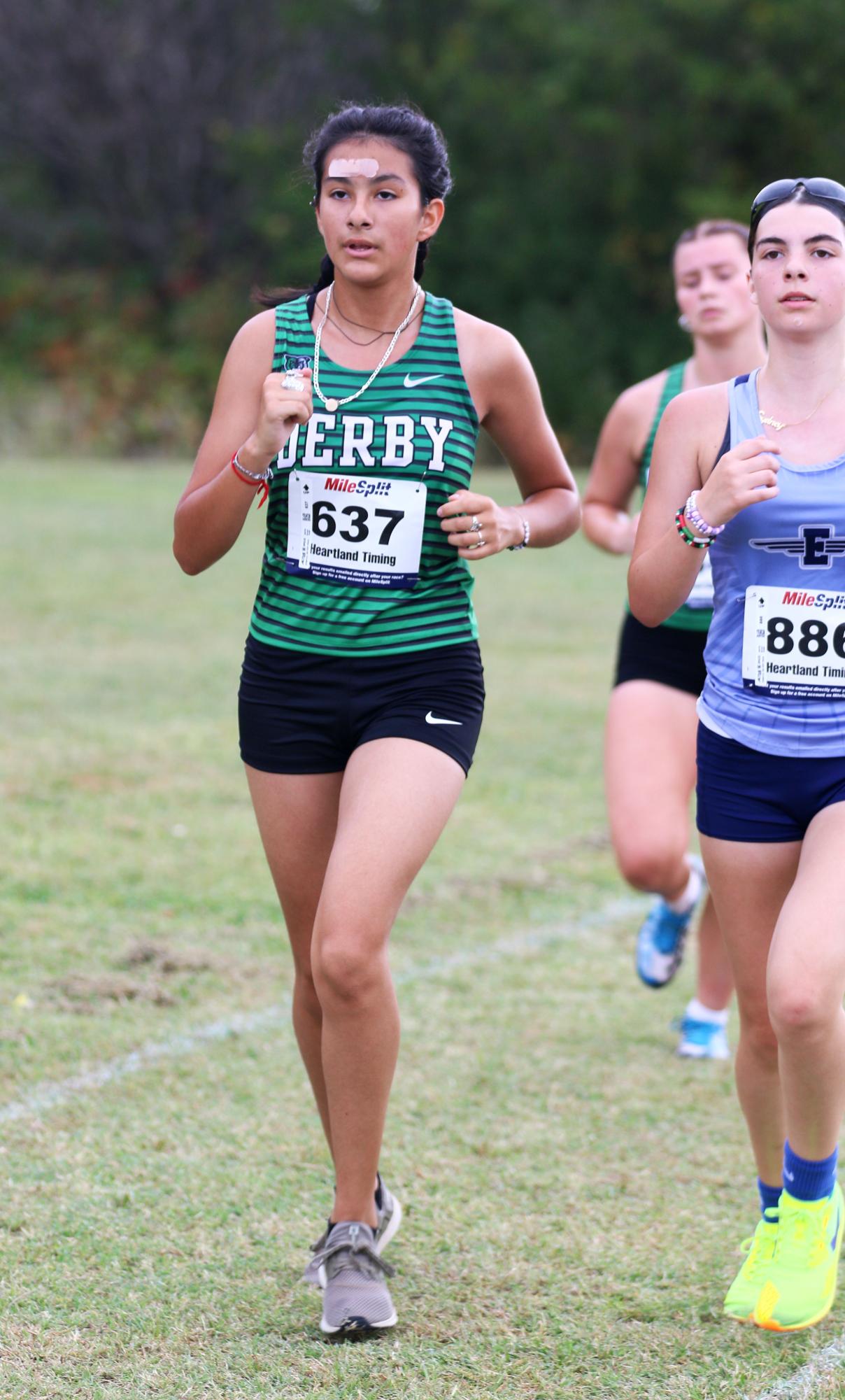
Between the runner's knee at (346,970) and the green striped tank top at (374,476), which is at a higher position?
the green striped tank top at (374,476)

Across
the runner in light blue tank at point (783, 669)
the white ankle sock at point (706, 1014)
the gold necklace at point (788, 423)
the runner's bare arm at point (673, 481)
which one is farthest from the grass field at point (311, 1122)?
the gold necklace at point (788, 423)

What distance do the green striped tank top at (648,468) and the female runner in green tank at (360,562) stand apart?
1354 mm

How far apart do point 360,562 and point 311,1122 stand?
5.99 ft

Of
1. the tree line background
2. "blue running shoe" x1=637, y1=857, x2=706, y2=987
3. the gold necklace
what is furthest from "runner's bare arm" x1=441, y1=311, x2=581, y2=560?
the tree line background

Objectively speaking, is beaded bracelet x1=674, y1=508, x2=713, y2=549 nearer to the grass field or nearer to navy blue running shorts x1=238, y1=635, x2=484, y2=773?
navy blue running shorts x1=238, y1=635, x2=484, y2=773

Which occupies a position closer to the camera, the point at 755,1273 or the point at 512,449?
the point at 755,1273

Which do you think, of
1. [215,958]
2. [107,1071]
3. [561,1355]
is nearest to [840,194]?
[561,1355]

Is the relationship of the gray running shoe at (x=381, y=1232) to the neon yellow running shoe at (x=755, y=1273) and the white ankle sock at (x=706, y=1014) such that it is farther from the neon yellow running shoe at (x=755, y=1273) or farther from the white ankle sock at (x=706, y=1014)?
the white ankle sock at (x=706, y=1014)

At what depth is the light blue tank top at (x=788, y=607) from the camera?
3.12 meters

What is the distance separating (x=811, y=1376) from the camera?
3193mm

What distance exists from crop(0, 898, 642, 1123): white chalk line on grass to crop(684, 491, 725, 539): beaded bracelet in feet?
8.17

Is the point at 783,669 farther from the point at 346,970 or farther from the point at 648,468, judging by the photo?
the point at 648,468

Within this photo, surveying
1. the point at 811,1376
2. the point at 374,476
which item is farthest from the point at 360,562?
the point at 811,1376

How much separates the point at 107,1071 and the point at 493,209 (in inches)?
1242
